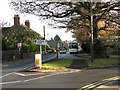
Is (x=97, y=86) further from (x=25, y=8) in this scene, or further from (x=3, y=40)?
(x=3, y=40)

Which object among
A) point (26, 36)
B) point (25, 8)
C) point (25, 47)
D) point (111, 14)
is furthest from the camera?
point (26, 36)

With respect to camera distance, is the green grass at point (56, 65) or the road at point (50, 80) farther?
the green grass at point (56, 65)

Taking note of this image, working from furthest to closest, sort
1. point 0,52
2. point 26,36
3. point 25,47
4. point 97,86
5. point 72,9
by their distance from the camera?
1. point 26,36
2. point 25,47
3. point 0,52
4. point 72,9
5. point 97,86

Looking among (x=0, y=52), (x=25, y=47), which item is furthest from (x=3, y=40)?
(x=25, y=47)

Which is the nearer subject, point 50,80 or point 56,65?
point 50,80

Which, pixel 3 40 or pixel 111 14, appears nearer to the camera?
pixel 111 14

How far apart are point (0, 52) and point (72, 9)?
47.8ft

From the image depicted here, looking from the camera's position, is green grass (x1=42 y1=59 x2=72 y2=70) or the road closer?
the road

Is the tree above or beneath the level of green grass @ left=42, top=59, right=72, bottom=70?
above

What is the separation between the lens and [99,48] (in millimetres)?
20719

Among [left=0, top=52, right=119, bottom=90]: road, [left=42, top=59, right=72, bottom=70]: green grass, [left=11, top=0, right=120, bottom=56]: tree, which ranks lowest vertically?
[left=0, top=52, right=119, bottom=90]: road

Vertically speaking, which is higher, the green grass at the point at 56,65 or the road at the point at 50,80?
the green grass at the point at 56,65

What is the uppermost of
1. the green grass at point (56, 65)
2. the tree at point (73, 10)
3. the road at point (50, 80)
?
the tree at point (73, 10)

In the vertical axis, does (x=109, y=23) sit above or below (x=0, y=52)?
above
